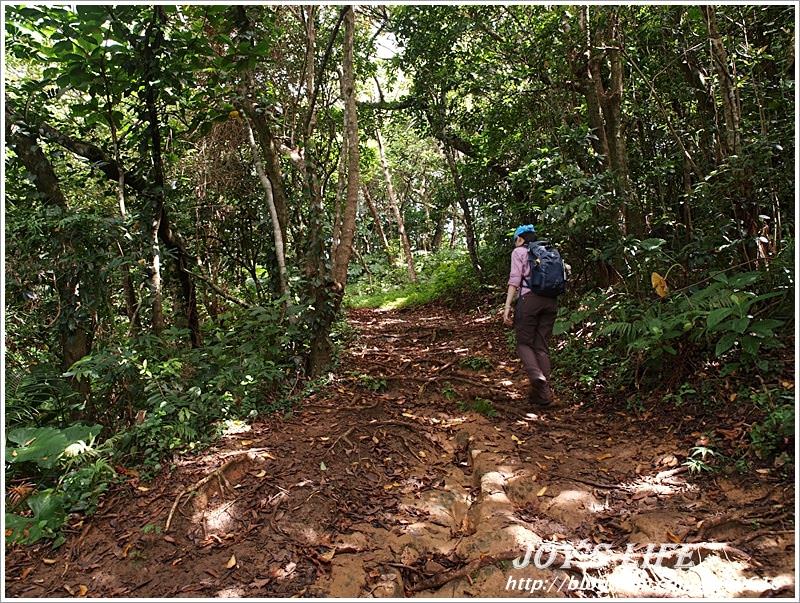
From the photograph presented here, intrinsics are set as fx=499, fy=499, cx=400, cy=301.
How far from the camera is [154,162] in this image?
6324mm

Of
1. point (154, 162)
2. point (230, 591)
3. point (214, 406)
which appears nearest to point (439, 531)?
point (230, 591)

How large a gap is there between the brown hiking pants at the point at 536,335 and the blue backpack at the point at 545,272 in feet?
0.36

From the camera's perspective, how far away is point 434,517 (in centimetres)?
357

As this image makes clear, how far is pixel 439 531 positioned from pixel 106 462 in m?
2.84

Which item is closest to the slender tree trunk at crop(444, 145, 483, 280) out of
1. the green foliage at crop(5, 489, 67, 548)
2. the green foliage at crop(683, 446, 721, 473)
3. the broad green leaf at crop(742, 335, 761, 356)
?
the broad green leaf at crop(742, 335, 761, 356)

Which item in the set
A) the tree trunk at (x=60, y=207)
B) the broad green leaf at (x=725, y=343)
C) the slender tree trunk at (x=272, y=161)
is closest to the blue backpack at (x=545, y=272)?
the broad green leaf at (x=725, y=343)

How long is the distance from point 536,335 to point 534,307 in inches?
13.6

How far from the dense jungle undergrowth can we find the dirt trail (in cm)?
2

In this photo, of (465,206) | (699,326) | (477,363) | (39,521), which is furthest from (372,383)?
(465,206)

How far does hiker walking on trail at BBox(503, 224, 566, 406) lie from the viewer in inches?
207

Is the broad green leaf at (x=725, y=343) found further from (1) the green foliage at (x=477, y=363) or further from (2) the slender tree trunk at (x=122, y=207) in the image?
(2) the slender tree trunk at (x=122, y=207)

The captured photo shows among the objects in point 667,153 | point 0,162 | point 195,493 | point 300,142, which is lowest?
point 195,493

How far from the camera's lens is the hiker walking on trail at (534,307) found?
5.26 metres

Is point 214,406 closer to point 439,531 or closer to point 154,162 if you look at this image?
point 439,531
